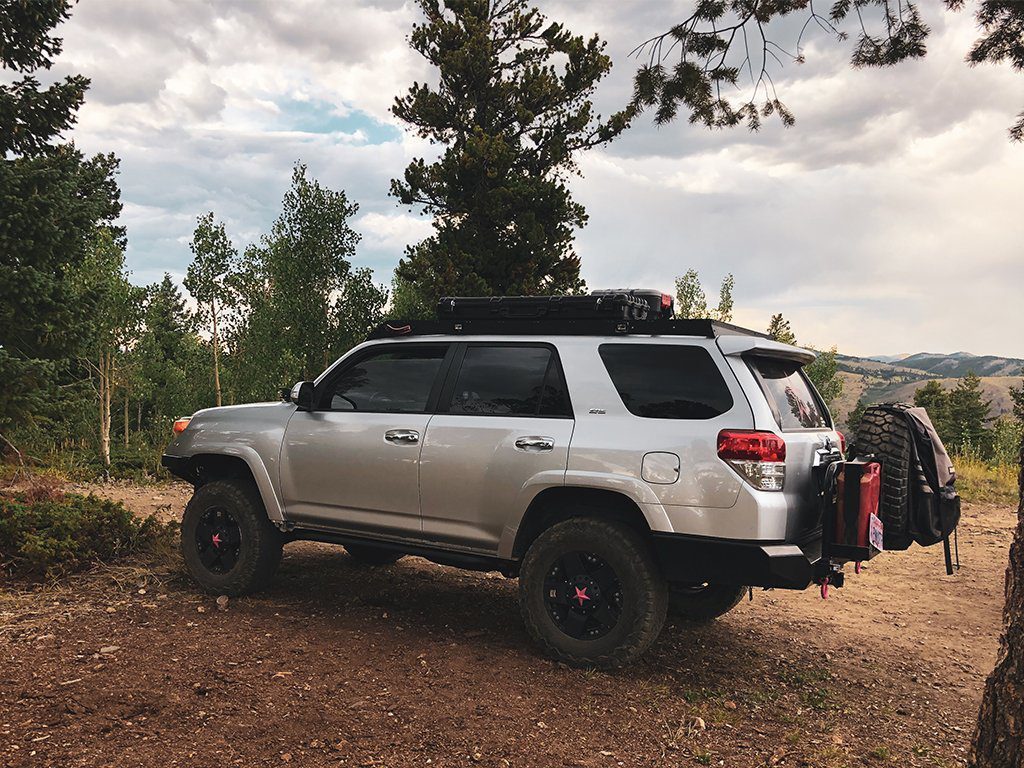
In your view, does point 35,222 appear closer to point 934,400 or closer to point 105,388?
point 105,388

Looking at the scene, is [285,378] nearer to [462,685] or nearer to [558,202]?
[558,202]

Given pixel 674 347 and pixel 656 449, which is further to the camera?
pixel 674 347

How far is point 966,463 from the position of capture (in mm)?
15352

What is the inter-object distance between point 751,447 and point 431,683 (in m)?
2.19

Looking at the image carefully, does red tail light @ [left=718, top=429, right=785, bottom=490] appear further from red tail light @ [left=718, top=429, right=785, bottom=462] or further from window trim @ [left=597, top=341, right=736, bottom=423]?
window trim @ [left=597, top=341, right=736, bottom=423]

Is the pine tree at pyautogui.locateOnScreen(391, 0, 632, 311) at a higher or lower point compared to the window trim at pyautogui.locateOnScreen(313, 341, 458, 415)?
higher

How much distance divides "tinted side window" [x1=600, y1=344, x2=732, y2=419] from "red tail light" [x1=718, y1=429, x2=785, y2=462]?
0.61ft

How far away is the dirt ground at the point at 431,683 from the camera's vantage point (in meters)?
3.45

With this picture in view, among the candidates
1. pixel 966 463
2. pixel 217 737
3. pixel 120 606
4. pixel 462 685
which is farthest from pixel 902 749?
pixel 966 463

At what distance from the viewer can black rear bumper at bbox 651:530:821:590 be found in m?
3.88

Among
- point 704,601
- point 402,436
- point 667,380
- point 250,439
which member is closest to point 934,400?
point 704,601

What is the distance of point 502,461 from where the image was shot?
4.64 m

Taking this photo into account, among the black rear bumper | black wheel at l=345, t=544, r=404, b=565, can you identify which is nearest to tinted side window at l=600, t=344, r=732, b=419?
the black rear bumper

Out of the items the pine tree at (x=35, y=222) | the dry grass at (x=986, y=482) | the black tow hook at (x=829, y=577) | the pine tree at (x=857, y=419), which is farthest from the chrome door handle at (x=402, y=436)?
the dry grass at (x=986, y=482)
